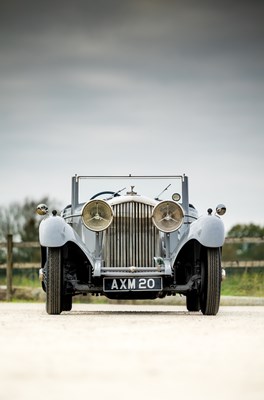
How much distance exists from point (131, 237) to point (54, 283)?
1262 millimetres

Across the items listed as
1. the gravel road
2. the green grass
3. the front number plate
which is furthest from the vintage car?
the green grass

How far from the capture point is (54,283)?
10953 mm

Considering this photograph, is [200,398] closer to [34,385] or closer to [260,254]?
[34,385]

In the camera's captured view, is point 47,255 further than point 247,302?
No

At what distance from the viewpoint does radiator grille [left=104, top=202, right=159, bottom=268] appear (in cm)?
1170

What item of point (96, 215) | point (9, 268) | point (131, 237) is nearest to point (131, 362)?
point (96, 215)

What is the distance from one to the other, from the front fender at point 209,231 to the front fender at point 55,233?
1.40 m

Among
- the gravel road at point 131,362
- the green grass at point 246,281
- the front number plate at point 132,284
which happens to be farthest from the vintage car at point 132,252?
the green grass at point 246,281

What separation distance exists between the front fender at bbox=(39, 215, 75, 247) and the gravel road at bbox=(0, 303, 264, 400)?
272 cm

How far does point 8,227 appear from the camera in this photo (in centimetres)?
3262

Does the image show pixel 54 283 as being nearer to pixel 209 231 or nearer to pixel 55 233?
pixel 55 233

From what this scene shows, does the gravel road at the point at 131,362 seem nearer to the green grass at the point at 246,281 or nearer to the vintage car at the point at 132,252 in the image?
the vintage car at the point at 132,252

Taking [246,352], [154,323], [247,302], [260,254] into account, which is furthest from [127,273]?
[260,254]

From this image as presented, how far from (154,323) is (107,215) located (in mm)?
2702
